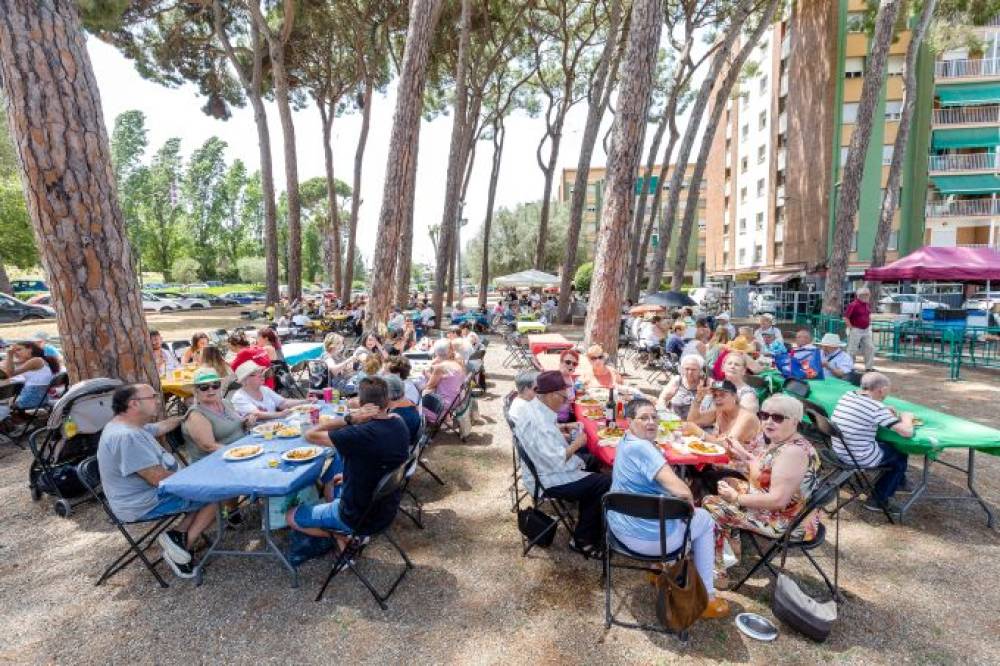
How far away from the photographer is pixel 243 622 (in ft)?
9.67

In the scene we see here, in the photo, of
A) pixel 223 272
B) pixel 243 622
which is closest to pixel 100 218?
pixel 243 622

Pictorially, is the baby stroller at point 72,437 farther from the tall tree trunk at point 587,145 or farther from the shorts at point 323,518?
the tall tree trunk at point 587,145

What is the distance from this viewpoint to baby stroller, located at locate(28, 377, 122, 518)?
3.93m

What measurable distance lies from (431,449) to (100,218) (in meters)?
3.90

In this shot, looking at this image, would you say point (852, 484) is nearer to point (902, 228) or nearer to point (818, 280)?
point (818, 280)

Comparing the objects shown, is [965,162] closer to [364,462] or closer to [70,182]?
[364,462]

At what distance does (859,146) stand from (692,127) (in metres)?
5.36

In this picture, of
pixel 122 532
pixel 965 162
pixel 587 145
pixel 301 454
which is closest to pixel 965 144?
pixel 965 162

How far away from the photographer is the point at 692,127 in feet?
55.4

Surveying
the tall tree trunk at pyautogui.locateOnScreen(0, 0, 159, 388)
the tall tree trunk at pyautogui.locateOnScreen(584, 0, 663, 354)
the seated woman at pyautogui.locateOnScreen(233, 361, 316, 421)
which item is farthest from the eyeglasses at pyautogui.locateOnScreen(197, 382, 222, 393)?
the tall tree trunk at pyautogui.locateOnScreen(584, 0, 663, 354)

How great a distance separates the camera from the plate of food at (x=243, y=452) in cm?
337

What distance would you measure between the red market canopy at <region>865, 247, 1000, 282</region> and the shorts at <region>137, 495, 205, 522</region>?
14.4 meters

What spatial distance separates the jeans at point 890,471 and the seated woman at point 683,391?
1556 mm

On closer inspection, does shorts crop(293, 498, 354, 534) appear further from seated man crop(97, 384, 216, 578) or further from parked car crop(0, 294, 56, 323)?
parked car crop(0, 294, 56, 323)
